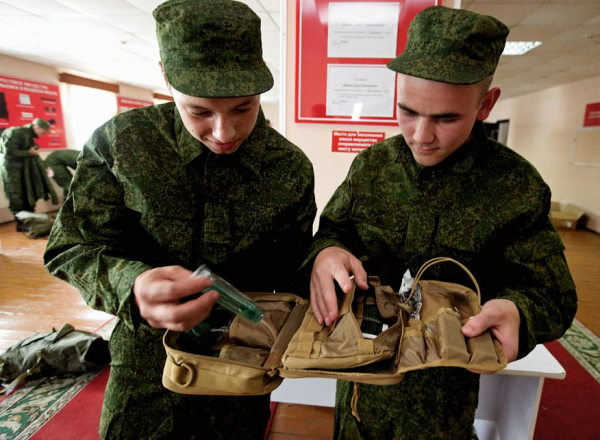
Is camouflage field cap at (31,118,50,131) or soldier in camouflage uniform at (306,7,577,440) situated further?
camouflage field cap at (31,118,50,131)

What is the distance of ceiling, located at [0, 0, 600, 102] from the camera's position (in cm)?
392

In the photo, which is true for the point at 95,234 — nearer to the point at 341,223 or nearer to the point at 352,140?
the point at 341,223

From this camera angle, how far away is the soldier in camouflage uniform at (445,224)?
860 millimetres

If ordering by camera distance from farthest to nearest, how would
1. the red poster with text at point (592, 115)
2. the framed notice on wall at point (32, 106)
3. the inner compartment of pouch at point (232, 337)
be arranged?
the red poster with text at point (592, 115) < the framed notice on wall at point (32, 106) < the inner compartment of pouch at point (232, 337)

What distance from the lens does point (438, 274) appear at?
1059mm

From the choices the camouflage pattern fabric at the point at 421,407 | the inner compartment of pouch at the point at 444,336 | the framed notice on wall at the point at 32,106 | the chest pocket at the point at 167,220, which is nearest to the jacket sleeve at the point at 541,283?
the inner compartment of pouch at the point at 444,336

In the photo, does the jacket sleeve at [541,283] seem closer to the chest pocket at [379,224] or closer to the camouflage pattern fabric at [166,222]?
the chest pocket at [379,224]

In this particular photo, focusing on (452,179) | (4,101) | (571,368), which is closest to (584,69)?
(571,368)

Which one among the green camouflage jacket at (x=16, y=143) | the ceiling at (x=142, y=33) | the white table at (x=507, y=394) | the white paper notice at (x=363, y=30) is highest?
the ceiling at (x=142, y=33)

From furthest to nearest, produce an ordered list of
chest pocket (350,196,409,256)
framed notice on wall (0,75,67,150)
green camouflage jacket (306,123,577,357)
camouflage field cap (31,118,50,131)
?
camouflage field cap (31,118,50,131) < framed notice on wall (0,75,67,150) < chest pocket (350,196,409,256) < green camouflage jacket (306,123,577,357)

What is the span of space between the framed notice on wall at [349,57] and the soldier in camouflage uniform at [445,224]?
3.06 feet

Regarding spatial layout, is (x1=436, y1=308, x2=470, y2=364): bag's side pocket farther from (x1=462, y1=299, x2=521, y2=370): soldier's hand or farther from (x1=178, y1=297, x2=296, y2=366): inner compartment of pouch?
(x1=178, y1=297, x2=296, y2=366): inner compartment of pouch

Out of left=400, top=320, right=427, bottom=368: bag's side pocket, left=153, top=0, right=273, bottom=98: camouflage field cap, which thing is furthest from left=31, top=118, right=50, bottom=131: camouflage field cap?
left=400, top=320, right=427, bottom=368: bag's side pocket

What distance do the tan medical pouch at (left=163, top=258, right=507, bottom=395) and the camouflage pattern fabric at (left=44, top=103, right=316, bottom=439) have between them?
23cm
